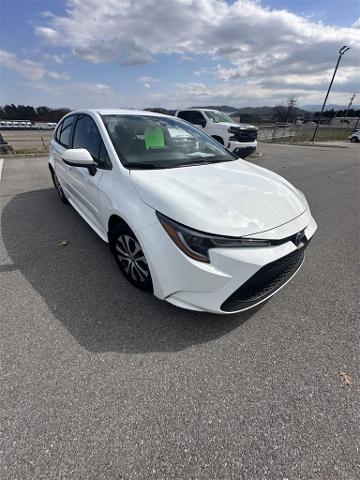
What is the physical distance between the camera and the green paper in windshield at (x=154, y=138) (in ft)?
9.19

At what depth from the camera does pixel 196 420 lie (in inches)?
60.6

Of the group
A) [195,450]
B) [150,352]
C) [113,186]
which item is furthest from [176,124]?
[195,450]

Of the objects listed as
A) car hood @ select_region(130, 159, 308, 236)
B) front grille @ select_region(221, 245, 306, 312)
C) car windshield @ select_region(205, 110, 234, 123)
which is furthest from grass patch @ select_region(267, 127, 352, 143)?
front grille @ select_region(221, 245, 306, 312)

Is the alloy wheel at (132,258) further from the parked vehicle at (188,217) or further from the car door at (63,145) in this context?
the car door at (63,145)

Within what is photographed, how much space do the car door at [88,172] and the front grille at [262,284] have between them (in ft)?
5.45

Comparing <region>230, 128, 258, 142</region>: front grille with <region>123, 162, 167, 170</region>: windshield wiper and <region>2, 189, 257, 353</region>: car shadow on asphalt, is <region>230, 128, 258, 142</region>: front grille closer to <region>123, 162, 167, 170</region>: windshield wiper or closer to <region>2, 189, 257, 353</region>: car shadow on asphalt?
<region>2, 189, 257, 353</region>: car shadow on asphalt

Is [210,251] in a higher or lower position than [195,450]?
higher

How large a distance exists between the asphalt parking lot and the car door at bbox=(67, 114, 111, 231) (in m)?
0.63

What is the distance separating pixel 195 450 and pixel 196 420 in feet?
0.50

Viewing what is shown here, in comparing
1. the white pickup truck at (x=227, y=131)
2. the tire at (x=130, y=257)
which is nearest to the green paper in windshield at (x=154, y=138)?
the tire at (x=130, y=257)

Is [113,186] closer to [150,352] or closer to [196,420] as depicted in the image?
[150,352]

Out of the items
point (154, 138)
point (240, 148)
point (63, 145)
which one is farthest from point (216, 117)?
point (154, 138)

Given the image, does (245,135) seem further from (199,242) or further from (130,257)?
(199,242)

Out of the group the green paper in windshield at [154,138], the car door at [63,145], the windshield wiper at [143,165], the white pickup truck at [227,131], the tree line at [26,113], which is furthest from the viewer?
the tree line at [26,113]
